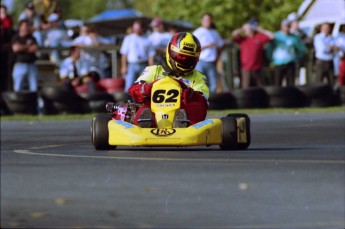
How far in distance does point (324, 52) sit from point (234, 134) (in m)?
12.2

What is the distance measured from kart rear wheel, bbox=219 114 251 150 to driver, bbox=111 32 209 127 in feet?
0.90

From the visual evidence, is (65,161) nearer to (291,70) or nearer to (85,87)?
(85,87)

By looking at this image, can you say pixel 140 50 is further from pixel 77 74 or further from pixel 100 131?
pixel 100 131

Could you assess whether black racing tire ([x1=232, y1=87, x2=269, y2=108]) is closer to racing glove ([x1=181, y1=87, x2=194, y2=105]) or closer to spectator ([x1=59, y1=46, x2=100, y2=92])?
spectator ([x1=59, y1=46, x2=100, y2=92])

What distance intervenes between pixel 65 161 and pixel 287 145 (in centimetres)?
286

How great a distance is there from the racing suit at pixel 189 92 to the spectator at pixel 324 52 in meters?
11.5

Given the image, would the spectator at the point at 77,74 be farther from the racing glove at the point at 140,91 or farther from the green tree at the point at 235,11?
the green tree at the point at 235,11

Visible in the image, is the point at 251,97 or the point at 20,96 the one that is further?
the point at 251,97

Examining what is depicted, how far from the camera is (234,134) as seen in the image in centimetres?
650

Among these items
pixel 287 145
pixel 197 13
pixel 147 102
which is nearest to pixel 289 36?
pixel 287 145

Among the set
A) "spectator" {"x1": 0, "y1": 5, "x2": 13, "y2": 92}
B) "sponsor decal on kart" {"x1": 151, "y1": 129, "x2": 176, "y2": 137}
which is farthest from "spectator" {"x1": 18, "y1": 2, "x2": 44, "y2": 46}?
"sponsor decal on kart" {"x1": 151, "y1": 129, "x2": 176, "y2": 137}

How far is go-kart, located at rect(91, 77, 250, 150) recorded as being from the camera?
6285mm

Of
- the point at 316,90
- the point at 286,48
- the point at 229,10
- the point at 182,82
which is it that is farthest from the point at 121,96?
the point at 229,10

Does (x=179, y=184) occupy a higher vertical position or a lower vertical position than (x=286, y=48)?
higher
